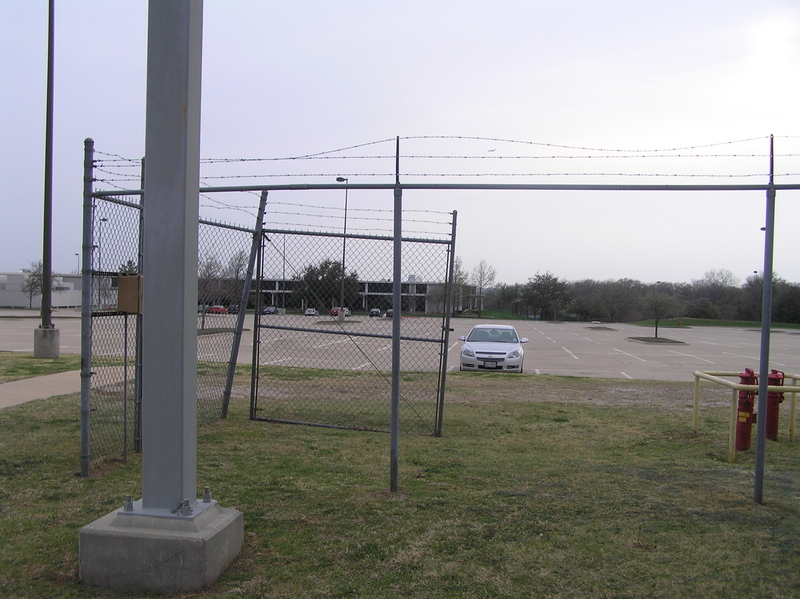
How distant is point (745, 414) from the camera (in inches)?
252

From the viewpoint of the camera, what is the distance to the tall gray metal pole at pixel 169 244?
3.54 meters

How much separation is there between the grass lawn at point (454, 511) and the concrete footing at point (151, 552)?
0.31 feet

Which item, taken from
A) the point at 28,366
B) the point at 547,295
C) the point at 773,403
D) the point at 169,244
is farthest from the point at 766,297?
the point at 547,295

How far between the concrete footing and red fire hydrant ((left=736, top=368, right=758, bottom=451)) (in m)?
5.41

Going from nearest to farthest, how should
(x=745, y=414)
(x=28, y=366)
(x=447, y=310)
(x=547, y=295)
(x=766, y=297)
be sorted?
(x=766, y=297), (x=745, y=414), (x=447, y=310), (x=28, y=366), (x=547, y=295)

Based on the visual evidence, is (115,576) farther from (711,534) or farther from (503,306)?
(503,306)

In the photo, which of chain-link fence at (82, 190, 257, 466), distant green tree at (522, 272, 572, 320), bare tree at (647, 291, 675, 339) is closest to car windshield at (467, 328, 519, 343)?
chain-link fence at (82, 190, 257, 466)

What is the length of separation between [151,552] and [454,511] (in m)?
Answer: 2.10

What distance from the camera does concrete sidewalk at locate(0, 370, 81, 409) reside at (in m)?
9.05

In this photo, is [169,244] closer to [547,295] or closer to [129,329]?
[129,329]

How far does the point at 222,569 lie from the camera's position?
11.4 ft

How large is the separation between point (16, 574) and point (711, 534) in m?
4.26

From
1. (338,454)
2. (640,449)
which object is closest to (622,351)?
(640,449)

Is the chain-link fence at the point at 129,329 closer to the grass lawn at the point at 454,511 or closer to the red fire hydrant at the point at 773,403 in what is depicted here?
the grass lawn at the point at 454,511
